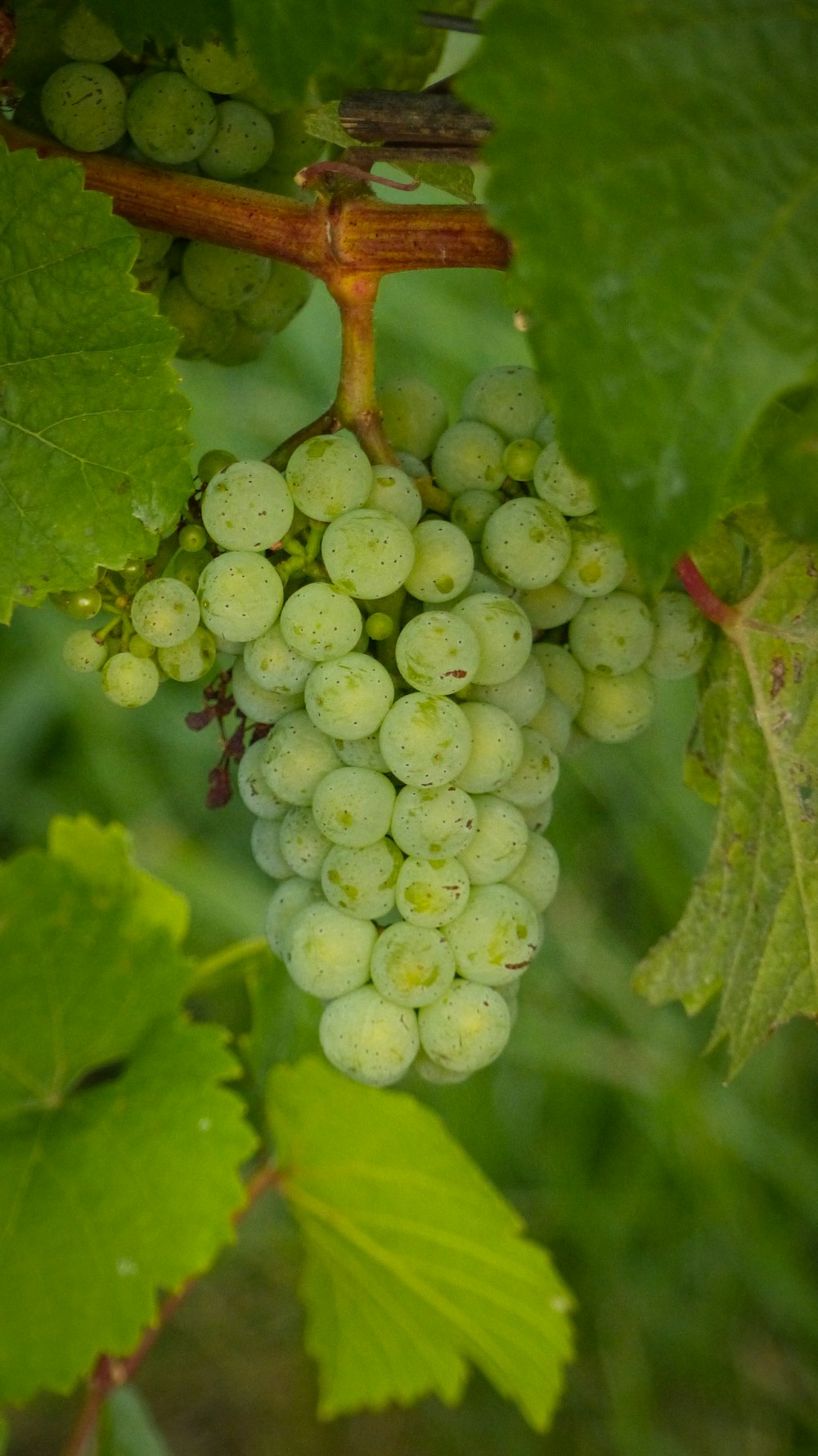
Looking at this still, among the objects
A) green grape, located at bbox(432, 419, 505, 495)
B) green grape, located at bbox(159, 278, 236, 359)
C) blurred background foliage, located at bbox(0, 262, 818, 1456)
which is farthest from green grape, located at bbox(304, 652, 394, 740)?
blurred background foliage, located at bbox(0, 262, 818, 1456)

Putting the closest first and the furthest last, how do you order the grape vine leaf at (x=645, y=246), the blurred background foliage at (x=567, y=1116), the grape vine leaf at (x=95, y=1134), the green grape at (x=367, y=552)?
the grape vine leaf at (x=645, y=246) → the green grape at (x=367, y=552) → the grape vine leaf at (x=95, y=1134) → the blurred background foliage at (x=567, y=1116)

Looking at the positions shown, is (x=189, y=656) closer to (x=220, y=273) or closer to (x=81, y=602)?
(x=81, y=602)

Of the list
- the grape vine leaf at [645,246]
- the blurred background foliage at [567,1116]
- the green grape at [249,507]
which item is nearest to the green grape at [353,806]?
the green grape at [249,507]

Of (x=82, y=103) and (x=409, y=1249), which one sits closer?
(x=82, y=103)

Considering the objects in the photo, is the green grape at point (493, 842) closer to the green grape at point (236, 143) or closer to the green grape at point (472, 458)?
the green grape at point (472, 458)

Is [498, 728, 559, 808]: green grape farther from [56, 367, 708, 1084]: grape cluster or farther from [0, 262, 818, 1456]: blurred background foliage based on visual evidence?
[0, 262, 818, 1456]: blurred background foliage

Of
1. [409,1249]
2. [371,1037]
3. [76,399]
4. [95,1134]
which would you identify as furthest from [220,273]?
[409,1249]

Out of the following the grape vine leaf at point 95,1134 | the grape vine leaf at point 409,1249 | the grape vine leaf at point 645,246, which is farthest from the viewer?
the grape vine leaf at point 409,1249

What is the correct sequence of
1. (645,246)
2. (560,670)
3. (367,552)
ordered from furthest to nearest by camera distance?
(560,670) → (367,552) → (645,246)

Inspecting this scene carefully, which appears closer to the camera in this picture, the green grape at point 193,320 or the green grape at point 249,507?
the green grape at point 249,507

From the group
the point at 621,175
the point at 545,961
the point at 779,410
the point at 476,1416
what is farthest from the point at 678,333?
the point at 476,1416
